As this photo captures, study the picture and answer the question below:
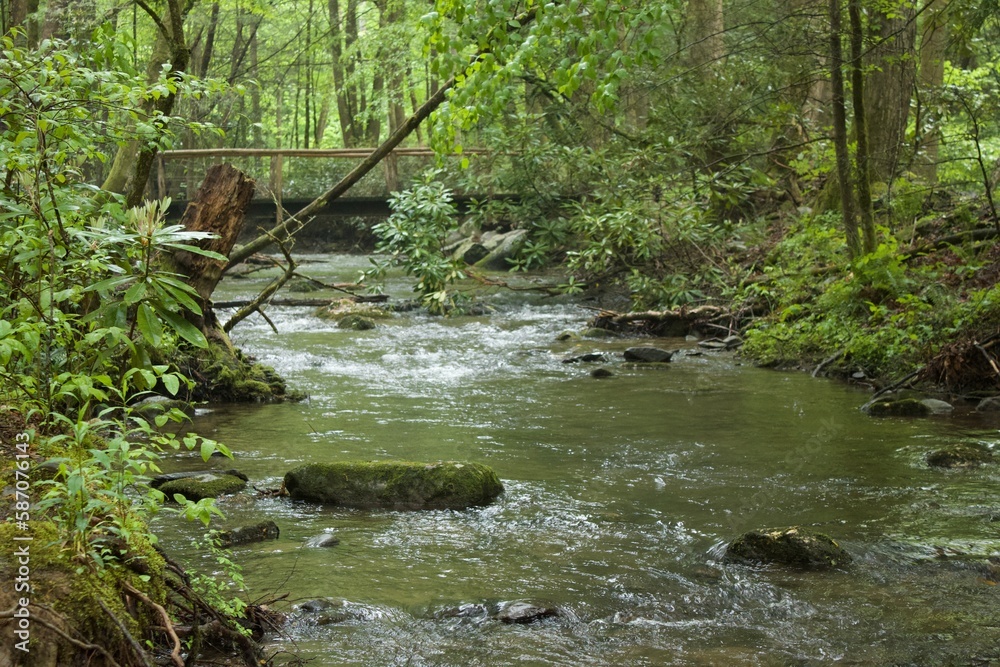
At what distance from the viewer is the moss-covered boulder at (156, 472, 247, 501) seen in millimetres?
5621

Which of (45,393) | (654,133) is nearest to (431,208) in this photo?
(654,133)

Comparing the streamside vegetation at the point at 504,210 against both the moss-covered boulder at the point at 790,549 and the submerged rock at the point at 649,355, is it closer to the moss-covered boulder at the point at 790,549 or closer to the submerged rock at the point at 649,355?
the submerged rock at the point at 649,355

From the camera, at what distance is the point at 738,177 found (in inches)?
519

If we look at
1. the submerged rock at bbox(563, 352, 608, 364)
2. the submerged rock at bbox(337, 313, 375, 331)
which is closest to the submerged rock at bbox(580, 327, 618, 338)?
the submerged rock at bbox(563, 352, 608, 364)

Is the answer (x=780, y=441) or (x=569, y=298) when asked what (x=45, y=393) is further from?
(x=569, y=298)

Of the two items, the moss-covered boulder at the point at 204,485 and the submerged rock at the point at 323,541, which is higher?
the moss-covered boulder at the point at 204,485

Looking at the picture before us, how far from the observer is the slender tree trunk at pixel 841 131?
925cm

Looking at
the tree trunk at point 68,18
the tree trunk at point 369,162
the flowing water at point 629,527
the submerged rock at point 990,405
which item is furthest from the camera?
the tree trunk at point 68,18

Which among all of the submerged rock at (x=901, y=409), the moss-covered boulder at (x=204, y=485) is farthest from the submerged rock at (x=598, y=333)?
the moss-covered boulder at (x=204, y=485)

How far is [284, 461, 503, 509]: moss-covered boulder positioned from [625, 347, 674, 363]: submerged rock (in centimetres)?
569

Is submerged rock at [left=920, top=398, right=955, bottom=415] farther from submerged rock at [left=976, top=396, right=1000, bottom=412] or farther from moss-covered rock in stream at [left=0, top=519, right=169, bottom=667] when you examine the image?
moss-covered rock in stream at [left=0, top=519, right=169, bottom=667]

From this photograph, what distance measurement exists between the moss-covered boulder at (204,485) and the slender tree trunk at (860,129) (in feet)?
22.7

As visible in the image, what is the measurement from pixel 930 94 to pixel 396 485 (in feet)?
31.8

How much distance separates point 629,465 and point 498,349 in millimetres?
5759
